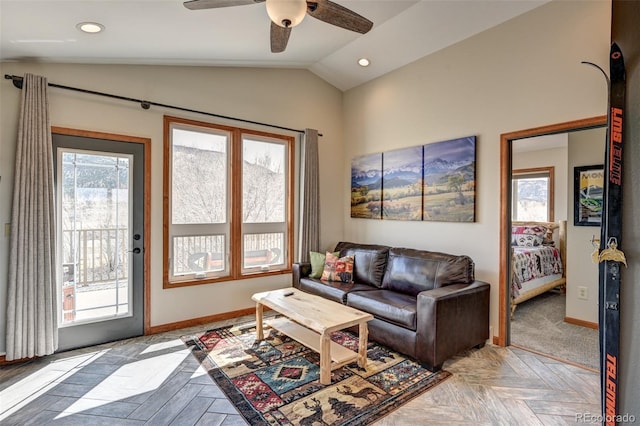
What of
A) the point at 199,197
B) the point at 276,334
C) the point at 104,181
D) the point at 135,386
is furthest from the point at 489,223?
the point at 104,181

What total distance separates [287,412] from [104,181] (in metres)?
2.75

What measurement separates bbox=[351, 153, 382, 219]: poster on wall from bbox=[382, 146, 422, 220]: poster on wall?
0.09m

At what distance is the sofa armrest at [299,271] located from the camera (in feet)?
14.1

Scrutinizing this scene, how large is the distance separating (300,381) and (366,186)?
9.42 ft

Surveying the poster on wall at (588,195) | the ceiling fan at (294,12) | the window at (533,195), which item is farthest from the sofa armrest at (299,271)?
the window at (533,195)

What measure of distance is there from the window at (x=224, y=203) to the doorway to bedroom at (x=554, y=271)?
2686mm

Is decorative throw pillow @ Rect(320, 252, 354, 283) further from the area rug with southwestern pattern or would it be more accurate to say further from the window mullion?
the window mullion

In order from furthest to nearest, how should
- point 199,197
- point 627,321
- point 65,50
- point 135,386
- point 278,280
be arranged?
point 278,280 → point 199,197 → point 65,50 → point 135,386 → point 627,321

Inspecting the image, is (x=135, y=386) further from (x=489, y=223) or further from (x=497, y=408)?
(x=489, y=223)

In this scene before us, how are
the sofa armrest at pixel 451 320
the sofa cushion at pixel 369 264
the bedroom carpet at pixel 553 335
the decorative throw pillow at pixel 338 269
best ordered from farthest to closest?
the decorative throw pillow at pixel 338 269 < the sofa cushion at pixel 369 264 < the bedroom carpet at pixel 553 335 < the sofa armrest at pixel 451 320

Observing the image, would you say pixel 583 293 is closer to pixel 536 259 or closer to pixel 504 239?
pixel 536 259

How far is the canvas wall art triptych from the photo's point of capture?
→ 3.56 m

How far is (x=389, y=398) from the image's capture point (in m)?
2.34

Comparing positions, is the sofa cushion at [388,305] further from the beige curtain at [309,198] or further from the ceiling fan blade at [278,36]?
the ceiling fan blade at [278,36]
